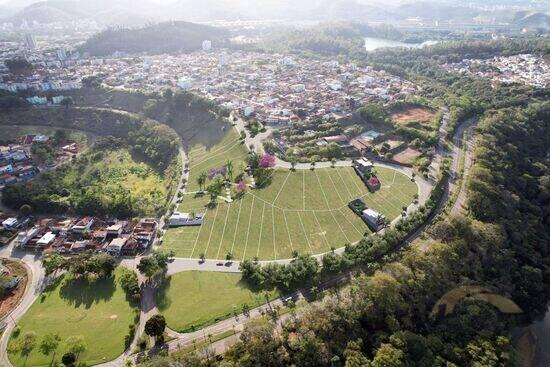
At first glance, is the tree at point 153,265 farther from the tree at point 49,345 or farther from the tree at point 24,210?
the tree at point 24,210

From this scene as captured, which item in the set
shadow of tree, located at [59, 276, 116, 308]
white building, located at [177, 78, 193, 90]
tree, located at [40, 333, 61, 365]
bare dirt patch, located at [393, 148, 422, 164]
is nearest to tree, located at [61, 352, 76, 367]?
tree, located at [40, 333, 61, 365]

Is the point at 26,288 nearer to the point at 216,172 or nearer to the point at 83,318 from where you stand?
the point at 83,318

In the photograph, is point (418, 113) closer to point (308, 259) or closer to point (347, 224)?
point (347, 224)

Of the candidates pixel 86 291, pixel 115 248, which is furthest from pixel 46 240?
pixel 86 291

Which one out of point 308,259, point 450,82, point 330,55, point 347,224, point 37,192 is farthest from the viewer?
point 330,55

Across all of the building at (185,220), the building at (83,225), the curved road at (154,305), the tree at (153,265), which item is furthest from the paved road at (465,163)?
the building at (83,225)

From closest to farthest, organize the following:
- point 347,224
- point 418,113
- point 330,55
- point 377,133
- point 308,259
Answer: point 308,259 → point 347,224 → point 377,133 → point 418,113 → point 330,55

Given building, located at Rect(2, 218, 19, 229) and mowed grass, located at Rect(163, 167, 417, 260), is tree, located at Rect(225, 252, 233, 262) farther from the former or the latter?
building, located at Rect(2, 218, 19, 229)

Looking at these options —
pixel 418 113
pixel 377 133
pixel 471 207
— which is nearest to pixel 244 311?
pixel 471 207
